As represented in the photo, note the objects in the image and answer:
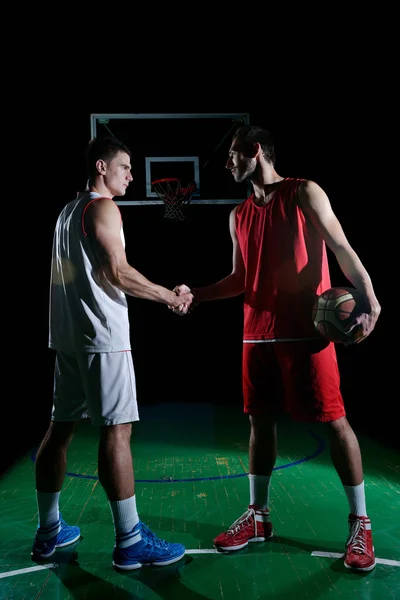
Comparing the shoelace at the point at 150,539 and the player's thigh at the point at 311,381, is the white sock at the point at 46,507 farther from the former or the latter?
the player's thigh at the point at 311,381

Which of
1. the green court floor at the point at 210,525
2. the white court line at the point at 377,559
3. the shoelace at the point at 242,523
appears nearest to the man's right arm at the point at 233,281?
the shoelace at the point at 242,523

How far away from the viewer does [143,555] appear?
89.7 inches

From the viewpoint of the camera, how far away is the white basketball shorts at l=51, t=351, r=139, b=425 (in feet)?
7.38

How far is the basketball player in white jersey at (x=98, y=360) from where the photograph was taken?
226cm

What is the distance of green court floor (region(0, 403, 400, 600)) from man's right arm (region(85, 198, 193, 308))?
3.98 feet

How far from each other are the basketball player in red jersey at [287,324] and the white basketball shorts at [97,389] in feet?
2.00

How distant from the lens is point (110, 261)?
228cm

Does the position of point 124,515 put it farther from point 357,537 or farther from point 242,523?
point 357,537

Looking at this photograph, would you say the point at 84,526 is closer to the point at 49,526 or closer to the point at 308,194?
the point at 49,526

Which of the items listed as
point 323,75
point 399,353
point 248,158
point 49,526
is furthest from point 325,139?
point 49,526

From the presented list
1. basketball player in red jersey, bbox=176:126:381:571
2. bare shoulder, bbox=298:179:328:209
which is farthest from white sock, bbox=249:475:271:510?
A: bare shoulder, bbox=298:179:328:209

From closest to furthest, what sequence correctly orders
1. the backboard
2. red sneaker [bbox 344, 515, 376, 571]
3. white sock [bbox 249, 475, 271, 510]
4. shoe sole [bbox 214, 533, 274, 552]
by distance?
red sneaker [bbox 344, 515, 376, 571]
shoe sole [bbox 214, 533, 274, 552]
white sock [bbox 249, 475, 271, 510]
the backboard

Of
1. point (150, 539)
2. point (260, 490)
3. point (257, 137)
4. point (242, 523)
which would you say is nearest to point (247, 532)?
point (242, 523)

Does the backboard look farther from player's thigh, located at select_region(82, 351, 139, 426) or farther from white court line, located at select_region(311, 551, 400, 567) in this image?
white court line, located at select_region(311, 551, 400, 567)
